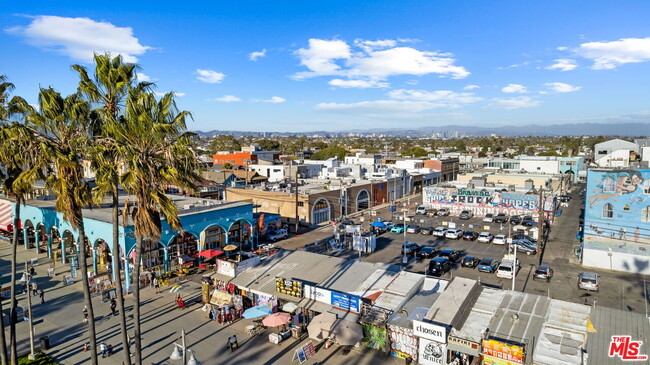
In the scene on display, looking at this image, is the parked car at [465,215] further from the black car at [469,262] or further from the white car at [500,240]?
the black car at [469,262]

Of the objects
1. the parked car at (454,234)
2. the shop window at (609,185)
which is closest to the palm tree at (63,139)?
the parked car at (454,234)

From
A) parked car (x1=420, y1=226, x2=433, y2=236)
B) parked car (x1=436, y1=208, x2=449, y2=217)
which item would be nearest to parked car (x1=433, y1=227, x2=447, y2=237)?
parked car (x1=420, y1=226, x2=433, y2=236)

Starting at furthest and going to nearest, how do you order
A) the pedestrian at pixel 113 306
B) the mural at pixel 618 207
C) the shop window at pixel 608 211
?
the shop window at pixel 608 211 → the mural at pixel 618 207 → the pedestrian at pixel 113 306

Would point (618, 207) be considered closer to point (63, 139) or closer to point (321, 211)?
point (321, 211)

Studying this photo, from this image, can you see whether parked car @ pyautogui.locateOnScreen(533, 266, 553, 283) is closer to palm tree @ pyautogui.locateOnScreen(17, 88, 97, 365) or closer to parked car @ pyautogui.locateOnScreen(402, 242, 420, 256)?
parked car @ pyautogui.locateOnScreen(402, 242, 420, 256)

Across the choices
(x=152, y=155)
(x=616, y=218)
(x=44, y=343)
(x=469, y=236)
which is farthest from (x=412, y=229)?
(x=152, y=155)

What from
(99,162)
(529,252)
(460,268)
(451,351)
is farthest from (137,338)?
(529,252)

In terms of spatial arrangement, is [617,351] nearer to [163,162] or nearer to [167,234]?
[163,162]
